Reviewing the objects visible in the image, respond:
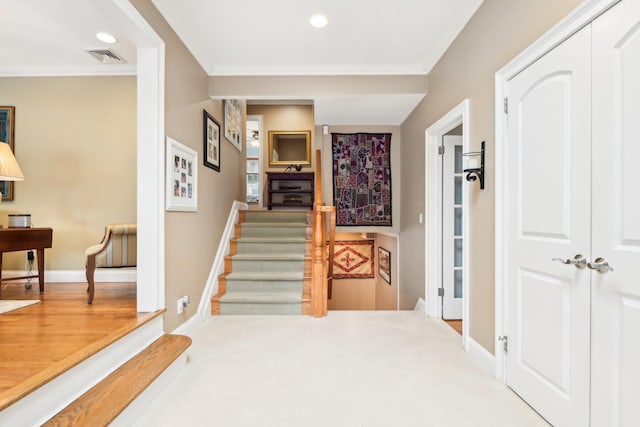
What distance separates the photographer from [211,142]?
3.48 meters

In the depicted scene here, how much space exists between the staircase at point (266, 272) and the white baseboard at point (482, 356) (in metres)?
1.61

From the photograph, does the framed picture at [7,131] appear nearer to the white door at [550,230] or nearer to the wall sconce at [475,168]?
the wall sconce at [475,168]

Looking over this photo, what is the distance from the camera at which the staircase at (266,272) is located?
3.30m

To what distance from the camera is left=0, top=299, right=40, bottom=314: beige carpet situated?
2375 mm

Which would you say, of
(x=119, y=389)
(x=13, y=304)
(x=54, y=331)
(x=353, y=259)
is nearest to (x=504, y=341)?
(x=119, y=389)

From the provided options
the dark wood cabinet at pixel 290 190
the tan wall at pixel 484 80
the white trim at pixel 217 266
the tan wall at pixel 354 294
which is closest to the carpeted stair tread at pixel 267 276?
the white trim at pixel 217 266

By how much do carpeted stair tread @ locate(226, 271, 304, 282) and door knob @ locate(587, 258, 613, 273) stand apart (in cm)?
267

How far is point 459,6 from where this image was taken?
7.63ft

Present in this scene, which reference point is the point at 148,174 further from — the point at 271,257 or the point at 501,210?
the point at 501,210

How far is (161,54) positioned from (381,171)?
3.23 m

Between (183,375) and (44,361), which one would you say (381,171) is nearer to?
(183,375)

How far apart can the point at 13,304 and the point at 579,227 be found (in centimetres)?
395

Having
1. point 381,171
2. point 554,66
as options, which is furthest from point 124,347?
point 381,171

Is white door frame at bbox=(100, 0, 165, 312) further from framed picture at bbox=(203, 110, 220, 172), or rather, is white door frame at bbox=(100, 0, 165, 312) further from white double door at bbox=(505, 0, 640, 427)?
white double door at bbox=(505, 0, 640, 427)
